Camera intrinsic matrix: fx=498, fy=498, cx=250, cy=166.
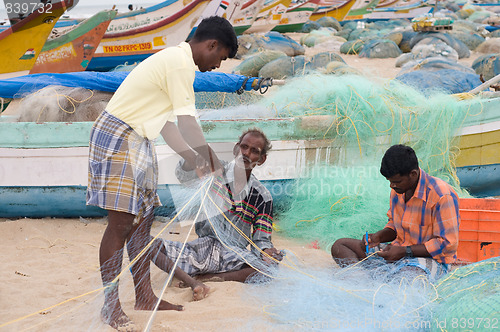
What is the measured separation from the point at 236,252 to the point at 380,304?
3.50ft

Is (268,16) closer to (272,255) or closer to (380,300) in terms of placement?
(272,255)

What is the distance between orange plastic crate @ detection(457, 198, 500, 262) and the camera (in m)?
3.90

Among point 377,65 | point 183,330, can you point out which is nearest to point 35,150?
point 183,330

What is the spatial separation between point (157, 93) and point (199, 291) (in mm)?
1407

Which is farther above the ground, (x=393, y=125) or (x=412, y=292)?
(x=393, y=125)

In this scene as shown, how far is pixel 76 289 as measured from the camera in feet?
11.8

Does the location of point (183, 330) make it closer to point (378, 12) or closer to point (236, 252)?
point (236, 252)

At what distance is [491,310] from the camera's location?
8.26 feet

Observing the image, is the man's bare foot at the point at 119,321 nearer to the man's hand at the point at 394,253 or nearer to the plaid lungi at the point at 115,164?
the plaid lungi at the point at 115,164

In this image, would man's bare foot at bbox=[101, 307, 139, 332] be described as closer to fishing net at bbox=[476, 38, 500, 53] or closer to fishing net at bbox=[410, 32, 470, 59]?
fishing net at bbox=[410, 32, 470, 59]

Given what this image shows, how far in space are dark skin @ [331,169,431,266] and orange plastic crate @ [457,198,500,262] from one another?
0.65 metres

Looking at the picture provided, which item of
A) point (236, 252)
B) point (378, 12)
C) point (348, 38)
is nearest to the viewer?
point (236, 252)

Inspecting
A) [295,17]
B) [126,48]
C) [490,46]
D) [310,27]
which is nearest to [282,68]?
[126,48]

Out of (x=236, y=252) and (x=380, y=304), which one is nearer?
(x=380, y=304)
